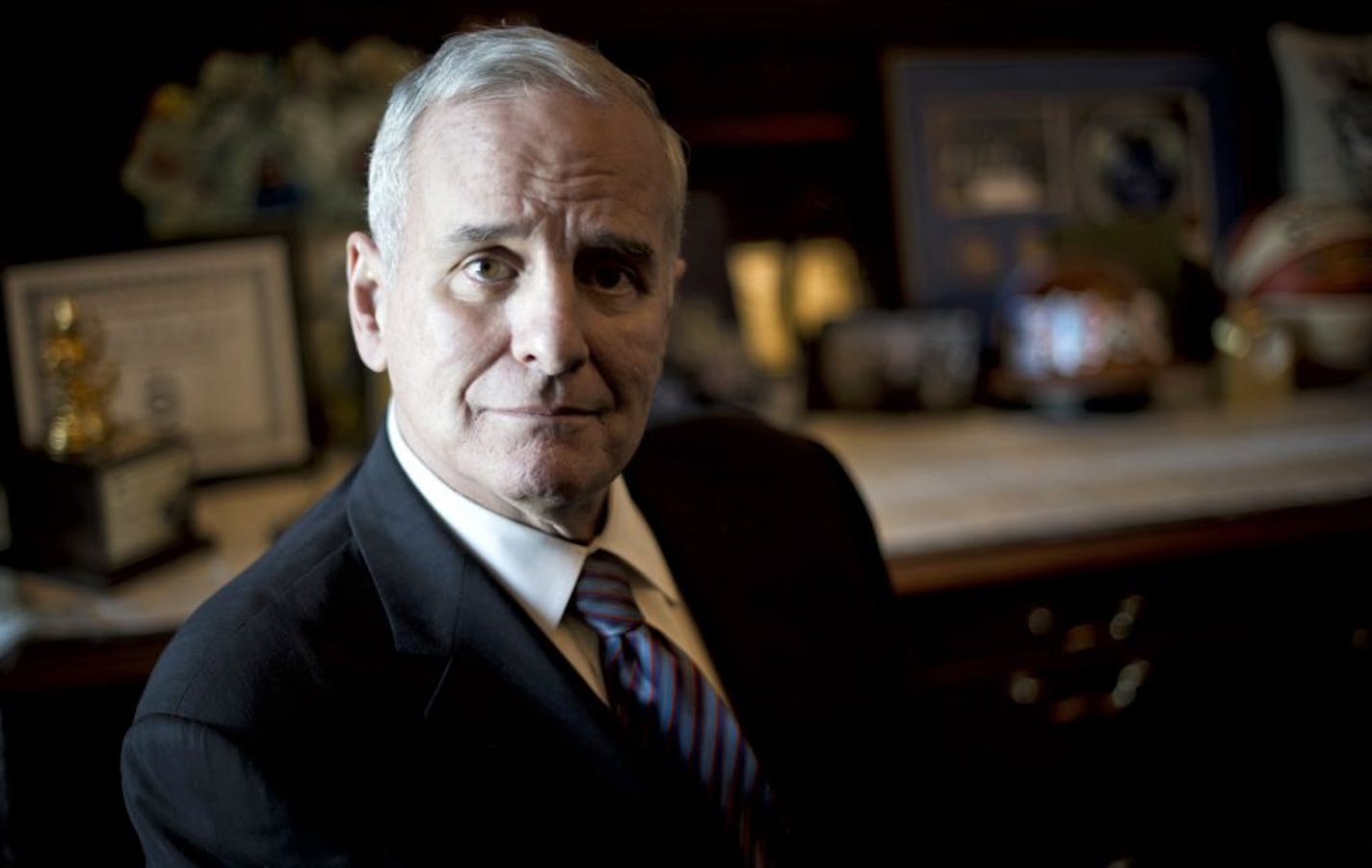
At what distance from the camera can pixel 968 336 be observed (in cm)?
213

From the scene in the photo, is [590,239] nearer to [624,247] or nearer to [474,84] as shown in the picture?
[624,247]

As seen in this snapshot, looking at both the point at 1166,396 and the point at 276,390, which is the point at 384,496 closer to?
the point at 276,390

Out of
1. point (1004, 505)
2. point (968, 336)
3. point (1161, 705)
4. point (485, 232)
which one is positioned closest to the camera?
point (485, 232)

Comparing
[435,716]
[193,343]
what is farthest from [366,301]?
[193,343]

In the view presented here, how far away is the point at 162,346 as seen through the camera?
172 centimetres

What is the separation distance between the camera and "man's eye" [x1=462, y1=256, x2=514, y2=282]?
38.7 inches

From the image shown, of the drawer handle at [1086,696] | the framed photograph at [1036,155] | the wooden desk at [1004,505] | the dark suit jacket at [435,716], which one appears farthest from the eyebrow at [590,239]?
the framed photograph at [1036,155]

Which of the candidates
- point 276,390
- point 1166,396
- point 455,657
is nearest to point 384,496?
point 455,657

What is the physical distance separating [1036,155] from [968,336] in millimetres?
527

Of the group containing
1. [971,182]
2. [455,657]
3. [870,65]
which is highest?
[870,65]

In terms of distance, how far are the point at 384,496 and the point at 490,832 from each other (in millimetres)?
335

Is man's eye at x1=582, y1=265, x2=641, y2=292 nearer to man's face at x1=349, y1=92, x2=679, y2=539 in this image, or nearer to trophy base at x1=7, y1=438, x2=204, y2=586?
man's face at x1=349, y1=92, x2=679, y2=539

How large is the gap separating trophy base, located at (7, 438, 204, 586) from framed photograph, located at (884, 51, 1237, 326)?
1496mm

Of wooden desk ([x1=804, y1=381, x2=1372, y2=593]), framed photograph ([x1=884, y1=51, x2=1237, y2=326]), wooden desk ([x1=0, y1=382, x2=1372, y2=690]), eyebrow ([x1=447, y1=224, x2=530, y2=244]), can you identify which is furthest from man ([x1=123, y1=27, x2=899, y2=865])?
framed photograph ([x1=884, y1=51, x2=1237, y2=326])
